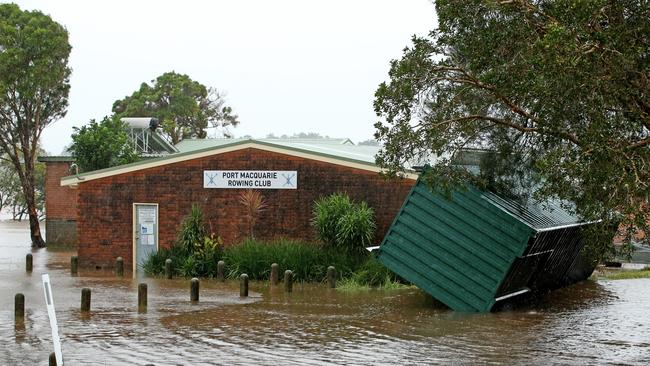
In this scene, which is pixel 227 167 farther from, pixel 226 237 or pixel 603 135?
pixel 603 135

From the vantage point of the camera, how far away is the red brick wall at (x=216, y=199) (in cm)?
2673

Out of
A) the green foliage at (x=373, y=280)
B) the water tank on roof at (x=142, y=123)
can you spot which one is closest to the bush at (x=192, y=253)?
the green foliage at (x=373, y=280)

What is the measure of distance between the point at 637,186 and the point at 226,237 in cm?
1726

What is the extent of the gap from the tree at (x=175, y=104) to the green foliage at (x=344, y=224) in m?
39.4

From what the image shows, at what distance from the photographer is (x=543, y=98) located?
13.2 meters

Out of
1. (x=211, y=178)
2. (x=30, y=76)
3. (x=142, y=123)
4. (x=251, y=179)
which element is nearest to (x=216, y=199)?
(x=211, y=178)

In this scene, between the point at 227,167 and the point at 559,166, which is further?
the point at 227,167

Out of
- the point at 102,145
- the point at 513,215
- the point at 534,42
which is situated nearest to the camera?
the point at 534,42

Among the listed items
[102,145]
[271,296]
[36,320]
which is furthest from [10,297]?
[102,145]

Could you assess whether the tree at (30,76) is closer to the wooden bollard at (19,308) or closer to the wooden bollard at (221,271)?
the wooden bollard at (221,271)

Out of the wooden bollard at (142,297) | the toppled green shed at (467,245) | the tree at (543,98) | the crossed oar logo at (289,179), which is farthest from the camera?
the crossed oar logo at (289,179)

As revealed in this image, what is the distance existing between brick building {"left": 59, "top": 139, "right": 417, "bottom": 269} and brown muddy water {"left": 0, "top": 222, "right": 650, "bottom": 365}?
157 inches

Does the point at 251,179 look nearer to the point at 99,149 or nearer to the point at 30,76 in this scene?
the point at 99,149

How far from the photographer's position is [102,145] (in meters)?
38.8
